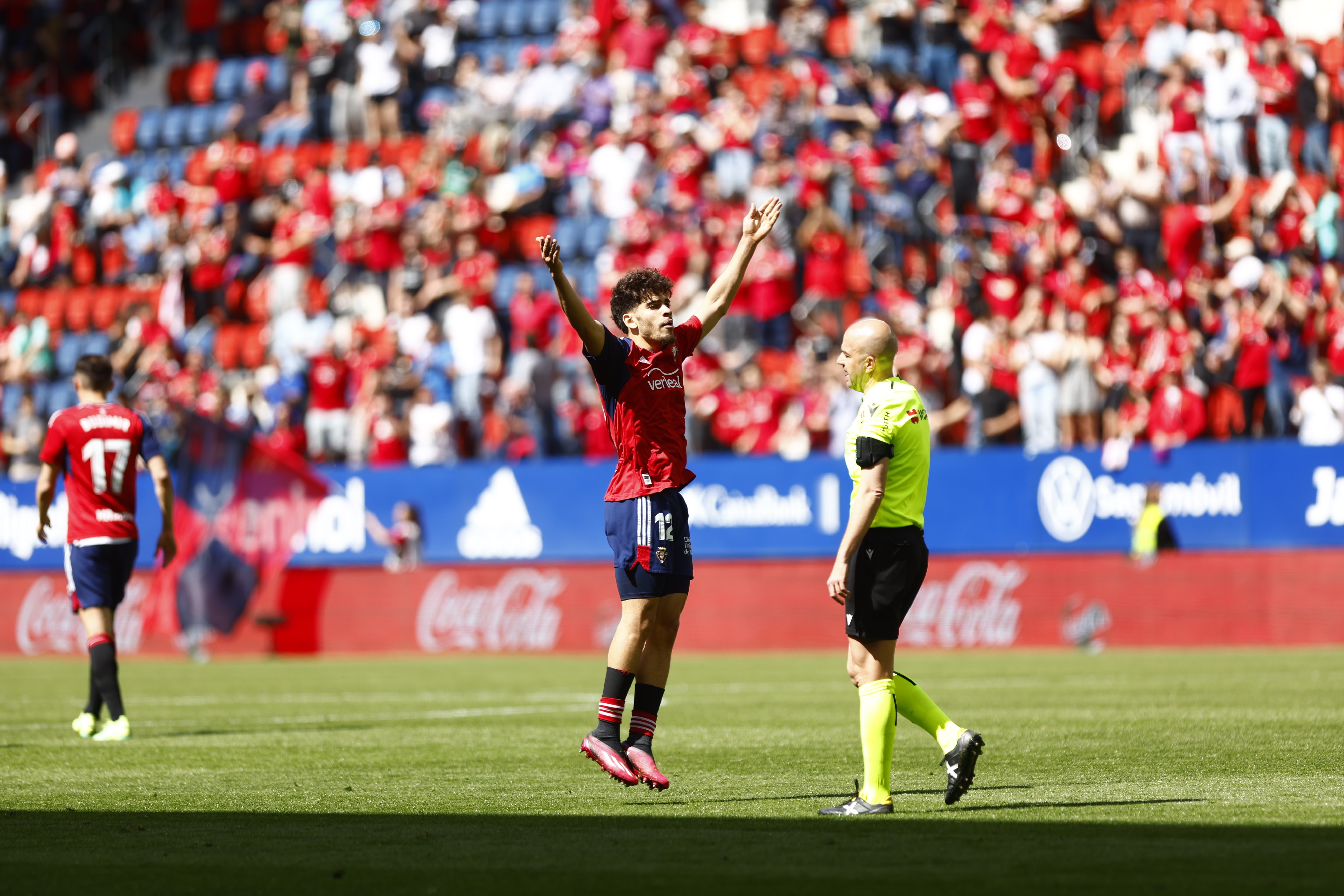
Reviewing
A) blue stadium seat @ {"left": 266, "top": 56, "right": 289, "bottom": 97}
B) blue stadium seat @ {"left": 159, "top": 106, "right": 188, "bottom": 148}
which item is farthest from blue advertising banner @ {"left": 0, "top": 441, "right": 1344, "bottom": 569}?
blue stadium seat @ {"left": 266, "top": 56, "right": 289, "bottom": 97}

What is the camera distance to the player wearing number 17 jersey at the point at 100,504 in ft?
39.0

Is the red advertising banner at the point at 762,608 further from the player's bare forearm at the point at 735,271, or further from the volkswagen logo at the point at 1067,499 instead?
the player's bare forearm at the point at 735,271

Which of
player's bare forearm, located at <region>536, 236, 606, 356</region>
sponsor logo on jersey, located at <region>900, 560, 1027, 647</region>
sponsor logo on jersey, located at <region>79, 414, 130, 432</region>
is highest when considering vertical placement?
player's bare forearm, located at <region>536, 236, 606, 356</region>

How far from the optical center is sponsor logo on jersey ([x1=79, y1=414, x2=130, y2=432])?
12.0 meters

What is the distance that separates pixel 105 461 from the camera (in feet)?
39.4

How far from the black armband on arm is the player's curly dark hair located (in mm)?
1304

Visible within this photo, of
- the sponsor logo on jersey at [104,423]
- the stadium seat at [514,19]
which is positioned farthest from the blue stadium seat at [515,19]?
the sponsor logo on jersey at [104,423]

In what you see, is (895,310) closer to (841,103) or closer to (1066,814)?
(841,103)

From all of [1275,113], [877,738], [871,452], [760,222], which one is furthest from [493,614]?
[871,452]

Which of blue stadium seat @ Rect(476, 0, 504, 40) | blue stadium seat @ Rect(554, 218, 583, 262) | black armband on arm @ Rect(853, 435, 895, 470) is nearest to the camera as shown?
black armband on arm @ Rect(853, 435, 895, 470)

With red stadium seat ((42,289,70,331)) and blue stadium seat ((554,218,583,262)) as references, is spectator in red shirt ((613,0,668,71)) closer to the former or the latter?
blue stadium seat ((554,218,583,262))

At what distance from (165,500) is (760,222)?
4943 mm

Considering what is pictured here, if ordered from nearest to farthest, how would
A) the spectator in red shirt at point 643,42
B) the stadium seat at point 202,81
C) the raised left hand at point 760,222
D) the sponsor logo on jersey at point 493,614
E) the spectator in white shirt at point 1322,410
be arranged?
the raised left hand at point 760,222
the spectator in white shirt at point 1322,410
the sponsor logo on jersey at point 493,614
the spectator in red shirt at point 643,42
the stadium seat at point 202,81

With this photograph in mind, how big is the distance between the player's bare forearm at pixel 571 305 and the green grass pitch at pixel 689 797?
199cm
